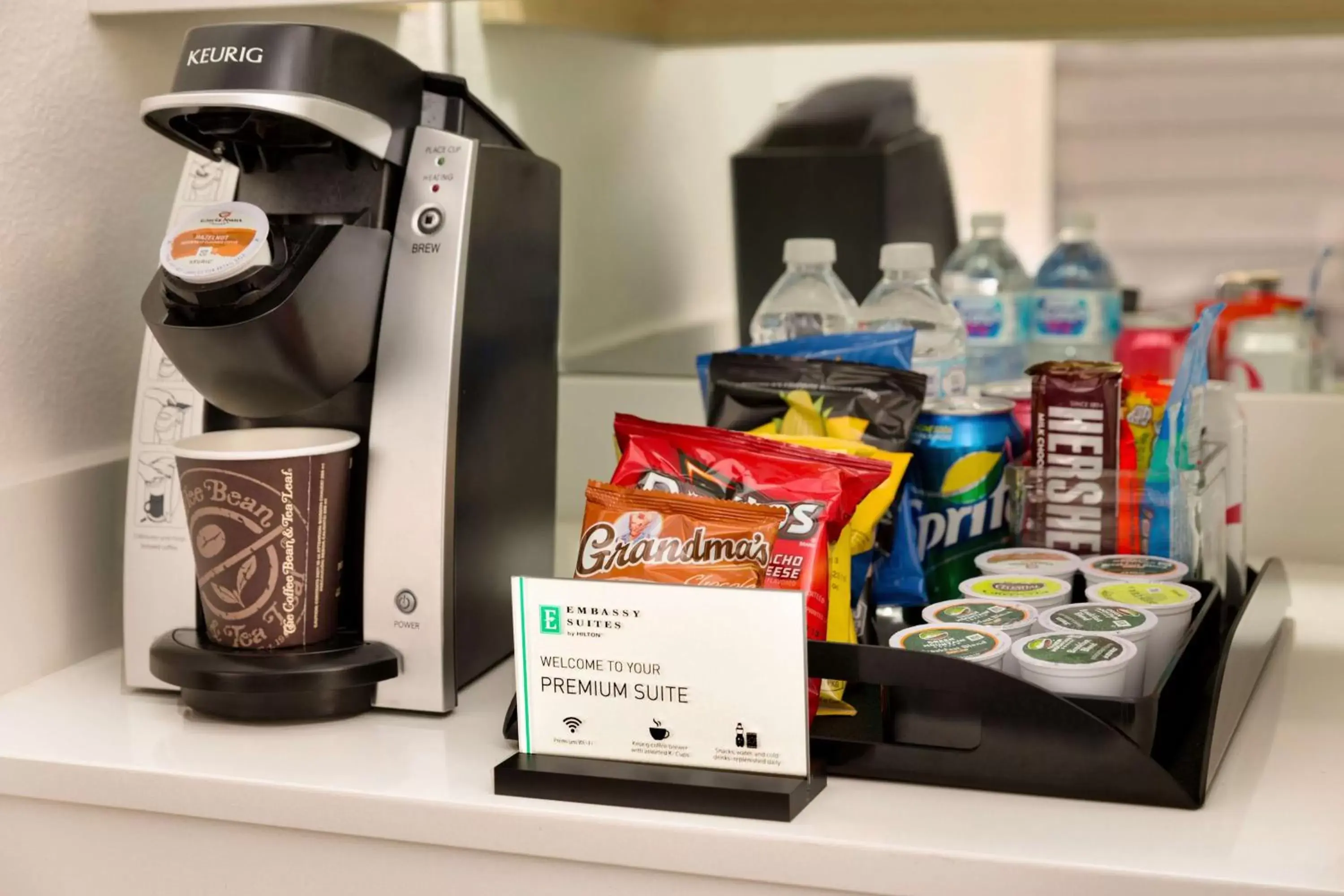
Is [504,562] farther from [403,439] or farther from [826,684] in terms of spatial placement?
[826,684]

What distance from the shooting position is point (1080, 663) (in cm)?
79

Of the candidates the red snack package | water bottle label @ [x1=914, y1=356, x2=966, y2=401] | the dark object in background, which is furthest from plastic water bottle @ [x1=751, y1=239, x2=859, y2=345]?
the red snack package

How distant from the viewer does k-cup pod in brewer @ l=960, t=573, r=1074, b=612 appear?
0.91m

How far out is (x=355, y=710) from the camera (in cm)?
92

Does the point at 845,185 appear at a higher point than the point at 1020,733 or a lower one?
higher

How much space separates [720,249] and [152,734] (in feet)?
2.88

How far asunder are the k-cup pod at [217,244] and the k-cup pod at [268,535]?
12 centimetres

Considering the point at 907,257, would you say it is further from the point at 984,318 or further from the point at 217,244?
the point at 217,244

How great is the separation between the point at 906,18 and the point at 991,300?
0.35 meters

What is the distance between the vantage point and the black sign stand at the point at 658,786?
75 cm

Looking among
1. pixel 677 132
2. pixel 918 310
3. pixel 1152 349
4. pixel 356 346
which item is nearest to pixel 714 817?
pixel 356 346

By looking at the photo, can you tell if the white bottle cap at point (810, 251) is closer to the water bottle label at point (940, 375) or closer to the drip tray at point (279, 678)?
the water bottle label at point (940, 375)

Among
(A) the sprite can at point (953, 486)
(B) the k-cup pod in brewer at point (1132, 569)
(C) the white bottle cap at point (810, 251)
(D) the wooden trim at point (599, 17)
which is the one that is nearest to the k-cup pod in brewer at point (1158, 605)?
(B) the k-cup pod in brewer at point (1132, 569)

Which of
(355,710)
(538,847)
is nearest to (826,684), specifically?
(538,847)
